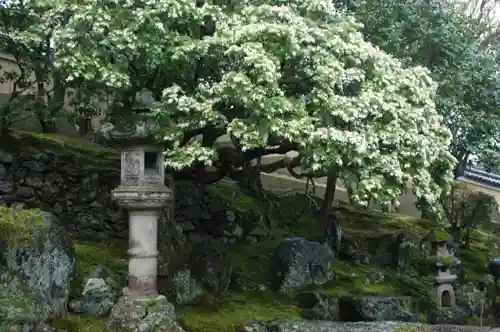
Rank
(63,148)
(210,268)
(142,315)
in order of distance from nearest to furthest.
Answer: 1. (142,315)
2. (210,268)
3. (63,148)

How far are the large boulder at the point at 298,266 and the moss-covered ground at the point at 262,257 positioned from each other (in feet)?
1.05

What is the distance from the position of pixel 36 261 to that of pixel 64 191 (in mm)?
6308

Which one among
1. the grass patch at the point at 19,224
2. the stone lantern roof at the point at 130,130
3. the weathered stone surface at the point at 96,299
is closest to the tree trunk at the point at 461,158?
the stone lantern roof at the point at 130,130

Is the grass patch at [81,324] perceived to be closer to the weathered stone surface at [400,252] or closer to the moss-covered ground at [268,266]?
the moss-covered ground at [268,266]

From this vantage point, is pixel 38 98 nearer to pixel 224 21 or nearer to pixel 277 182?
pixel 224 21

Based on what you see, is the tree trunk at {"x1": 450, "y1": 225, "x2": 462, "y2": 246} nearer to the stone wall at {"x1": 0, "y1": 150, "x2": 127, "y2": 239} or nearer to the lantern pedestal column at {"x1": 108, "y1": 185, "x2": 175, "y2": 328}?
the stone wall at {"x1": 0, "y1": 150, "x2": 127, "y2": 239}

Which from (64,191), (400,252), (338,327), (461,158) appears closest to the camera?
(338,327)

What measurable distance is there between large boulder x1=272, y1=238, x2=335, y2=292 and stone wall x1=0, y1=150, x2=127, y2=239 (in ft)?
13.4

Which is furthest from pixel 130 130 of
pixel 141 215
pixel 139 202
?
pixel 141 215

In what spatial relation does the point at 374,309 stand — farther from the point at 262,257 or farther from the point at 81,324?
the point at 81,324

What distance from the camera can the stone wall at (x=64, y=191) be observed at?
1478 cm

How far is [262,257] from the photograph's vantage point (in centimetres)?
1511

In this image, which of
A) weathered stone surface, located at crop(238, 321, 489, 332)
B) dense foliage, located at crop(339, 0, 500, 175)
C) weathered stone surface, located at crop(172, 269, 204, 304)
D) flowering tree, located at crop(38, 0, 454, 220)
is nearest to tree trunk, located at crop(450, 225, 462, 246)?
dense foliage, located at crop(339, 0, 500, 175)

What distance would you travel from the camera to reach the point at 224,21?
9.98 m
